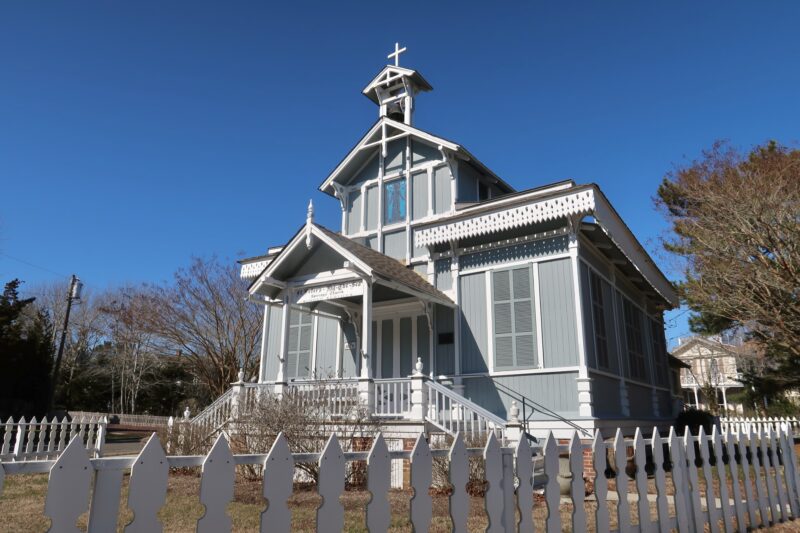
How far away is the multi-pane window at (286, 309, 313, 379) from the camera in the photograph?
47.2 feet

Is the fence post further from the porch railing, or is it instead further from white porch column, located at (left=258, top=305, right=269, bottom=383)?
white porch column, located at (left=258, top=305, right=269, bottom=383)

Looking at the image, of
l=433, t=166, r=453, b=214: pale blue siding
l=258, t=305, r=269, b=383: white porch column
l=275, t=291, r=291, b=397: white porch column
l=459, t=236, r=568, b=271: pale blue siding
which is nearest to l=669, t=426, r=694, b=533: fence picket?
l=459, t=236, r=568, b=271: pale blue siding

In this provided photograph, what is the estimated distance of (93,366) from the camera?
35219mm

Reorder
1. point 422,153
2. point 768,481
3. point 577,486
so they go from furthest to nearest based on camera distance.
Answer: point 422,153
point 768,481
point 577,486

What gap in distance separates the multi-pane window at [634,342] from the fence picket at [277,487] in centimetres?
1311

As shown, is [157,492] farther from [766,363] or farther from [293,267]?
[766,363]

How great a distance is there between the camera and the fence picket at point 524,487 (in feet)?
11.3

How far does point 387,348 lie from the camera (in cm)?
1312

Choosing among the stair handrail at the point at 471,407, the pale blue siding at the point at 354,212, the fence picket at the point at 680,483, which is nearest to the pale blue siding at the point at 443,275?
the pale blue siding at the point at 354,212

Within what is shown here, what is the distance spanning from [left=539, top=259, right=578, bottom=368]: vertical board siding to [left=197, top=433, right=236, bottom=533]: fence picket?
940 cm

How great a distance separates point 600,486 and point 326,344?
1076 centimetres

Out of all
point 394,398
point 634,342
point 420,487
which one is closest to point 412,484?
point 420,487

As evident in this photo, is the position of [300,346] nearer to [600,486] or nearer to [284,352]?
[284,352]

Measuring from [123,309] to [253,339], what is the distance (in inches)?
273
